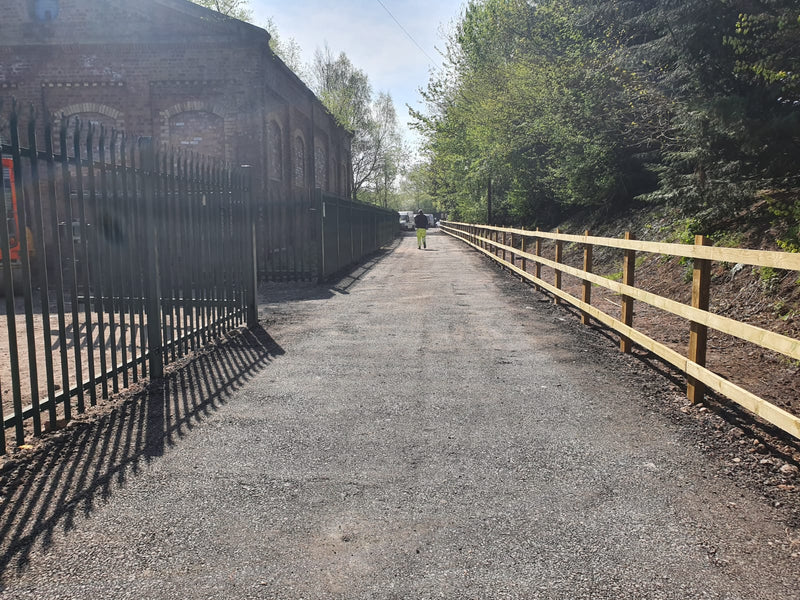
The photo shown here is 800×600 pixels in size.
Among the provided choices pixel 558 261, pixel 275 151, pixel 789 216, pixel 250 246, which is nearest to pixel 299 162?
pixel 275 151

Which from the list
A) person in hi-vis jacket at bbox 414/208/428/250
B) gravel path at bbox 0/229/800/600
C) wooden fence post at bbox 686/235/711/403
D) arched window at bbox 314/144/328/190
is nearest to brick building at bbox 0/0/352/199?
arched window at bbox 314/144/328/190

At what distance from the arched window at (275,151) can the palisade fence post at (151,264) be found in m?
14.5

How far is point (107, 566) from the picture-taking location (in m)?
2.64

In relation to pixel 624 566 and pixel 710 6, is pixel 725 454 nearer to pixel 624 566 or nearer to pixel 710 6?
pixel 624 566

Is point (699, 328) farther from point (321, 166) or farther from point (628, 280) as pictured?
point (321, 166)

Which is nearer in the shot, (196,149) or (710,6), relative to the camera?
(710,6)

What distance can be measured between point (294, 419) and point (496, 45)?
3112cm

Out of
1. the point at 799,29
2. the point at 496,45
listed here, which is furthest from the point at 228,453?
the point at 496,45

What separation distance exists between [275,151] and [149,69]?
4702 millimetres

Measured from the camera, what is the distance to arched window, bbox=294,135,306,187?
24656 millimetres

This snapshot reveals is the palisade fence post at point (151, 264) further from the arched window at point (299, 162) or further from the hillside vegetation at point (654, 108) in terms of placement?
the arched window at point (299, 162)

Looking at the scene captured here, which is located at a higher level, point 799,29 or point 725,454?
point 799,29

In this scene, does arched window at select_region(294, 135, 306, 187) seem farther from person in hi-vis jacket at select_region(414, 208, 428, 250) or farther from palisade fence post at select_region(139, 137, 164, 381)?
palisade fence post at select_region(139, 137, 164, 381)

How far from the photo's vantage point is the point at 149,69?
58.9 ft
